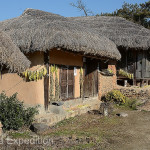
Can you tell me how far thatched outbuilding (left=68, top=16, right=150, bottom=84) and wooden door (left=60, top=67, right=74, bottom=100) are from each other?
4.24 meters

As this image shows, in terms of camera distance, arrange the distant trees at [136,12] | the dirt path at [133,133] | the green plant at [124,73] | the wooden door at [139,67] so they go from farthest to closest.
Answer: the distant trees at [136,12], the wooden door at [139,67], the green plant at [124,73], the dirt path at [133,133]

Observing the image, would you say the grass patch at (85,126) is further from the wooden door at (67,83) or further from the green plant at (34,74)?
the green plant at (34,74)

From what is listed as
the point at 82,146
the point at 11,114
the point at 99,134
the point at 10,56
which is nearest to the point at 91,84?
the point at 99,134

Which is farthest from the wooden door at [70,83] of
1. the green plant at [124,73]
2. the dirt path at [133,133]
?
the green plant at [124,73]

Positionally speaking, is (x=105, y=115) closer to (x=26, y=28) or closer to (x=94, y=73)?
(x=94, y=73)

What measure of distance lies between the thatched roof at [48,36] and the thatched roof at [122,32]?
122 inches

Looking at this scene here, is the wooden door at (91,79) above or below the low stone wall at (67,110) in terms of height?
above

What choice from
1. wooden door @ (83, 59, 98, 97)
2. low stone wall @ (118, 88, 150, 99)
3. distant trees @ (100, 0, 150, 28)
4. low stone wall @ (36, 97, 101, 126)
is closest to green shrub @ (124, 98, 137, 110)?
low stone wall @ (118, 88, 150, 99)

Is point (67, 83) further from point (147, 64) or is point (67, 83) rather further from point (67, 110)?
point (147, 64)

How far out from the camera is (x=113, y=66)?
11406 mm

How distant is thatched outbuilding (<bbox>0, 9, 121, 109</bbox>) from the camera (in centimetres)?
689

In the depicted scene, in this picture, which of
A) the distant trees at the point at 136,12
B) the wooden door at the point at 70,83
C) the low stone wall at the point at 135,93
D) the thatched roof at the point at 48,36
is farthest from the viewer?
the distant trees at the point at 136,12

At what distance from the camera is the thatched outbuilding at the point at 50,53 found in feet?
22.6

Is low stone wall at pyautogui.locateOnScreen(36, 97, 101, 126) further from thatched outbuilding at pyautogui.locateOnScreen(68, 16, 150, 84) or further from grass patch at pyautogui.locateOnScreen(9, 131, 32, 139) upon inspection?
thatched outbuilding at pyautogui.locateOnScreen(68, 16, 150, 84)
